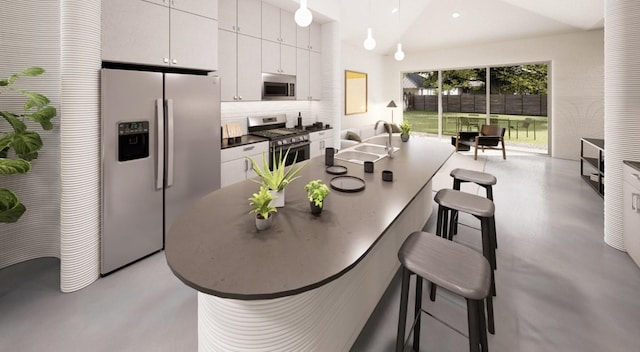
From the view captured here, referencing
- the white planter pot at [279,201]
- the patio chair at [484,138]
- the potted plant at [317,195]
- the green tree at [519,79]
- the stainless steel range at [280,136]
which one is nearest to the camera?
the potted plant at [317,195]

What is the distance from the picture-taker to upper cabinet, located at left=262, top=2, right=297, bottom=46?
4496 mm

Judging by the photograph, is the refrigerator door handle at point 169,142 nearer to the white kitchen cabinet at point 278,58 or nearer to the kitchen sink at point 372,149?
the kitchen sink at point 372,149

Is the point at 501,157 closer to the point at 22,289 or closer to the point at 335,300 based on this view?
the point at 335,300

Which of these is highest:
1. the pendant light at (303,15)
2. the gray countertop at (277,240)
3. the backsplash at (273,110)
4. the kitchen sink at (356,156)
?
the pendant light at (303,15)

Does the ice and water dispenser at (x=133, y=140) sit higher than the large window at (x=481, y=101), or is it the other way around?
the large window at (x=481, y=101)

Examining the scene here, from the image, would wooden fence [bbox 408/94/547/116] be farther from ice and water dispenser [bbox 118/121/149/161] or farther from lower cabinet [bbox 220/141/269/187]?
ice and water dispenser [bbox 118/121/149/161]

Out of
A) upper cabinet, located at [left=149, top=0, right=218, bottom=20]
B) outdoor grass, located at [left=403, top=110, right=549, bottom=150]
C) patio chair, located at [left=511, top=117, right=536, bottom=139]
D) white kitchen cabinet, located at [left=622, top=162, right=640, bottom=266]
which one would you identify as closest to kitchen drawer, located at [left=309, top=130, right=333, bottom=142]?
upper cabinet, located at [left=149, top=0, right=218, bottom=20]

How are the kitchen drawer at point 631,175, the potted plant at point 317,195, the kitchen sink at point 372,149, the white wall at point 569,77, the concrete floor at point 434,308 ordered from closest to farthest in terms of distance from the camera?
the potted plant at point 317,195, the concrete floor at point 434,308, the kitchen drawer at point 631,175, the kitchen sink at point 372,149, the white wall at point 569,77

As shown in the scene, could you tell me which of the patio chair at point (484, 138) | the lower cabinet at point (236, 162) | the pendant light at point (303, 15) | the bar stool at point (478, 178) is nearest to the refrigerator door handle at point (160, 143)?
the lower cabinet at point (236, 162)

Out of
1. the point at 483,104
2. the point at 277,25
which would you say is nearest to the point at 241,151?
the point at 277,25

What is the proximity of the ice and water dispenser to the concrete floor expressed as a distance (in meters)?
0.99

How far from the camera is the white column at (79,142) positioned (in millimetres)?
2205

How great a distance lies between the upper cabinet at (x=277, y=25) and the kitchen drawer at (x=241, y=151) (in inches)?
67.8

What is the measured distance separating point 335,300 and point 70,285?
2195mm
